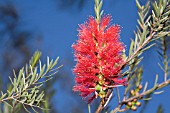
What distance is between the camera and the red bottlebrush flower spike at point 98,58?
268 mm

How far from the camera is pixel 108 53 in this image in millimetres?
267

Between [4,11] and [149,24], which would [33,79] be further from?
[4,11]

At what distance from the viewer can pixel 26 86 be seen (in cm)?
28

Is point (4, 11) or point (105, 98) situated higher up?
point (4, 11)

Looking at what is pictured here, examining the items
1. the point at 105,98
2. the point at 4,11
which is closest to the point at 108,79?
the point at 105,98

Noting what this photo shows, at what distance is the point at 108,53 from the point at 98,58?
0.01 metres

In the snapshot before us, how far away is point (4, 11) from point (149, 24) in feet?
2.98

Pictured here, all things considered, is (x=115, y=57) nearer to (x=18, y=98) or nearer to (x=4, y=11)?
(x=18, y=98)

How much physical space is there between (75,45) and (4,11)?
88 centimetres

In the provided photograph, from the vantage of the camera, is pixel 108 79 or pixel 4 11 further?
pixel 4 11

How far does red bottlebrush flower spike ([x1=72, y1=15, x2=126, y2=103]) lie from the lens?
268 millimetres

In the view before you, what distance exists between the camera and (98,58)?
10.7 inches

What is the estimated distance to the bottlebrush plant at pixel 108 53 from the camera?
0.88 feet

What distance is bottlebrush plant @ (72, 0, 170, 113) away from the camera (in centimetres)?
27
